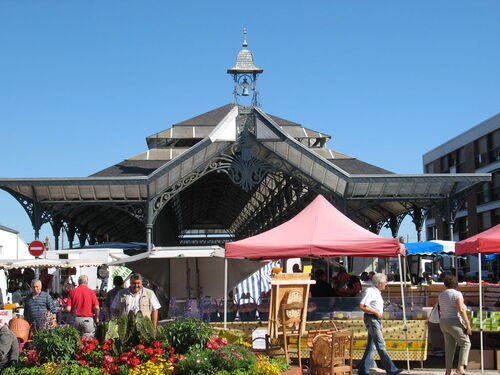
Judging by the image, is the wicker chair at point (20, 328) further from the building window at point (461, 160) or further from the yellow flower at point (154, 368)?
the building window at point (461, 160)

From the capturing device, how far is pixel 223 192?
4647cm

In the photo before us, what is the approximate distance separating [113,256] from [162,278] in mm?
6408

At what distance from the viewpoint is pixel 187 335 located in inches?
411

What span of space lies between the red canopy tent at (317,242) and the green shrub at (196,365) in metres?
4.51

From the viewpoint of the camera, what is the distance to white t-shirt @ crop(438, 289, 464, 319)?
1198 cm

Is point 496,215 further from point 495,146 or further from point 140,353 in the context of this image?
point 140,353

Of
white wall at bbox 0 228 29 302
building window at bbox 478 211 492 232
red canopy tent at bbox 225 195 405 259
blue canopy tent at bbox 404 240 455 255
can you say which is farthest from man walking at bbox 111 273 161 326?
building window at bbox 478 211 492 232

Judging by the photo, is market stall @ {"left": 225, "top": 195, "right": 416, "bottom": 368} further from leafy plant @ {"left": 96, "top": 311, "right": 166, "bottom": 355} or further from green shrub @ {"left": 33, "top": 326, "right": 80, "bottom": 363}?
green shrub @ {"left": 33, "top": 326, "right": 80, "bottom": 363}

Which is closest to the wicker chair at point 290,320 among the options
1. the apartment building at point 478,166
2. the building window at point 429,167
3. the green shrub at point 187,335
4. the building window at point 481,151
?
the green shrub at point 187,335

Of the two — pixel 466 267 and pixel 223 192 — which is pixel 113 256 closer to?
pixel 223 192

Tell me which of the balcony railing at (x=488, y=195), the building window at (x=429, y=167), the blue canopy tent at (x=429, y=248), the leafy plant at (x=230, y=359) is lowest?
the leafy plant at (x=230, y=359)

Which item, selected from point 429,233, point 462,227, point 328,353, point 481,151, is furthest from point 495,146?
Answer: point 328,353

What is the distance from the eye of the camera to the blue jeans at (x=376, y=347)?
12.0 metres

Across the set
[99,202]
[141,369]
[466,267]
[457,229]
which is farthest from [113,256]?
Answer: [457,229]
